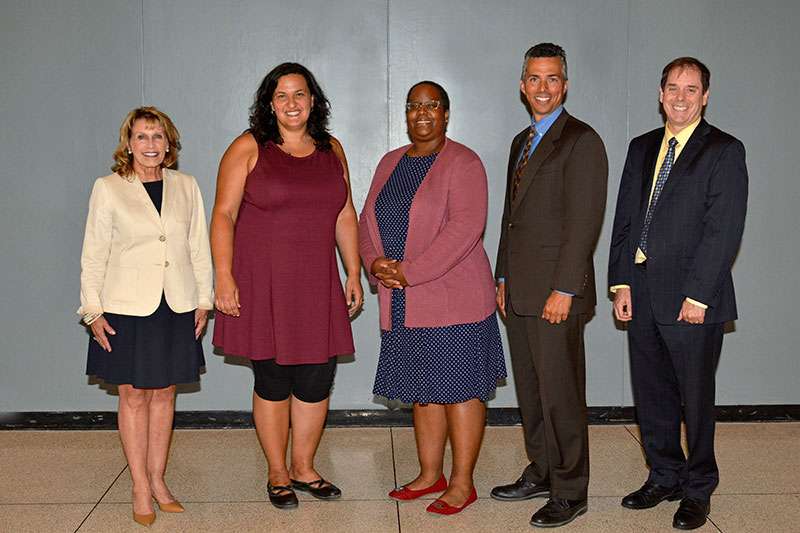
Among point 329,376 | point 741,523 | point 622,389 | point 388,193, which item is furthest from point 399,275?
point 622,389

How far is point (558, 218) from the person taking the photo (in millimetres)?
2963

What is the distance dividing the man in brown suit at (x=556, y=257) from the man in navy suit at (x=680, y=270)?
0.28 metres

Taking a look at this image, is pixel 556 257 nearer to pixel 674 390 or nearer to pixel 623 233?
pixel 623 233

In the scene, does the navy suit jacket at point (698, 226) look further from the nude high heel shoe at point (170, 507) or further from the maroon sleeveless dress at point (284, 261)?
the nude high heel shoe at point (170, 507)

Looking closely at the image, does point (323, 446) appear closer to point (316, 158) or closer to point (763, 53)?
point (316, 158)

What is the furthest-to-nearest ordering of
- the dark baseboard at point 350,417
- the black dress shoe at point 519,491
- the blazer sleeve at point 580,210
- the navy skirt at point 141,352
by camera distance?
the dark baseboard at point 350,417, the black dress shoe at point 519,491, the navy skirt at point 141,352, the blazer sleeve at point 580,210

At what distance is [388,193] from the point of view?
319 cm

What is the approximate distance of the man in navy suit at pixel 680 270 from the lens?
116 inches

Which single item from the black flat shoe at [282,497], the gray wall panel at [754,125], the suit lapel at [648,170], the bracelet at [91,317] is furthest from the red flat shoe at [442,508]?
the gray wall panel at [754,125]

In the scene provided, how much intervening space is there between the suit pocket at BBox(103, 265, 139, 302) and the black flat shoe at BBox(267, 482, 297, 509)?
1029 mm

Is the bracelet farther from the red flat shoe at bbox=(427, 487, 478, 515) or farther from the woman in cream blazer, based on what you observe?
the red flat shoe at bbox=(427, 487, 478, 515)

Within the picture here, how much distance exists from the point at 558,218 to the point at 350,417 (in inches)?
80.2

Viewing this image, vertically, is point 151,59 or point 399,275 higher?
point 151,59

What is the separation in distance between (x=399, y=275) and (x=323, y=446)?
1.45 m
